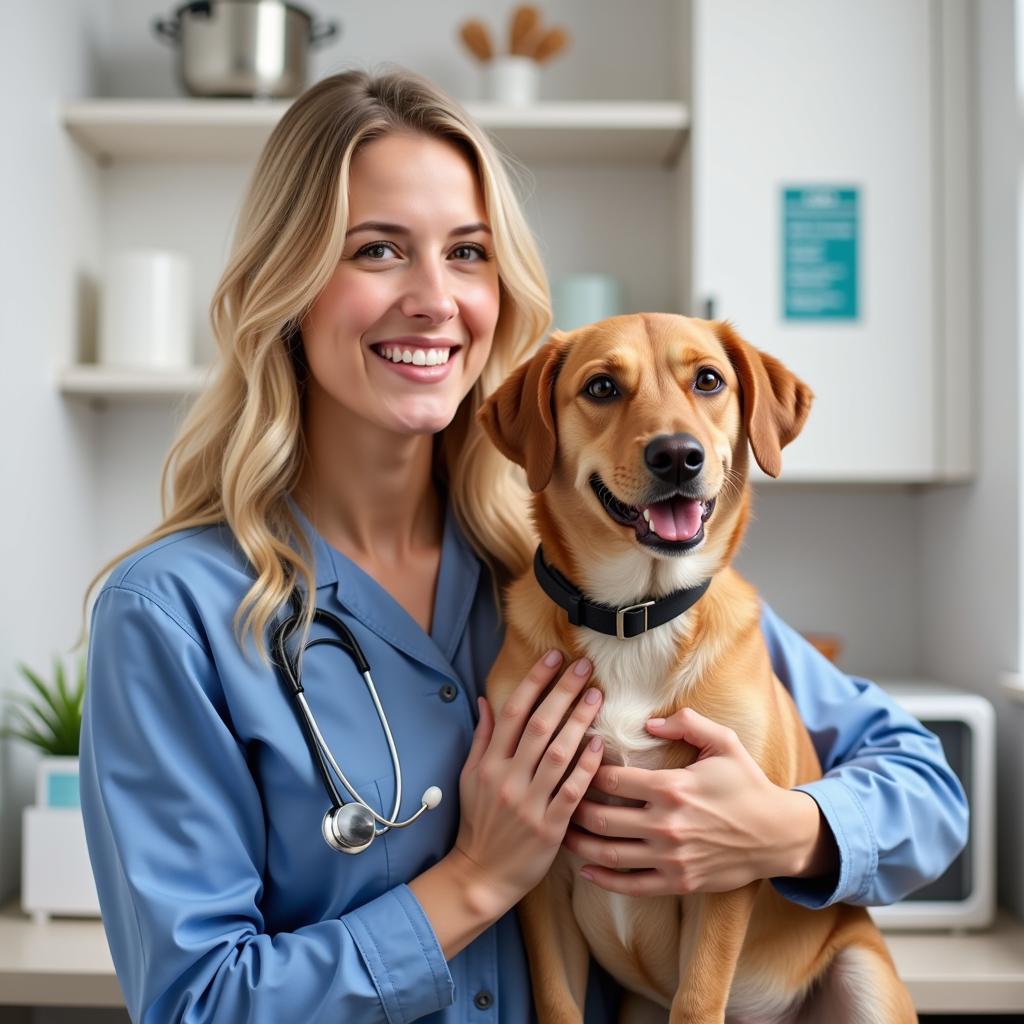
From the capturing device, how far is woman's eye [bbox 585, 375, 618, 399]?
4.03 ft

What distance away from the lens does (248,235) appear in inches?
50.7

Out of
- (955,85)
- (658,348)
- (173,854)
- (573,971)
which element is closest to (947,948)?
(573,971)

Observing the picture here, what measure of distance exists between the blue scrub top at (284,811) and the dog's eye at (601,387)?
1.03 feet

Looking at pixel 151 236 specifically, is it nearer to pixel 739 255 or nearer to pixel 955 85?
pixel 739 255

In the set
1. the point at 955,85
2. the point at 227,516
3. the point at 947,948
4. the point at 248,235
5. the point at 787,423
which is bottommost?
the point at 947,948

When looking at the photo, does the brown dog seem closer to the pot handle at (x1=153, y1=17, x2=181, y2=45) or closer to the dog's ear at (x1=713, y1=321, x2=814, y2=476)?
the dog's ear at (x1=713, y1=321, x2=814, y2=476)

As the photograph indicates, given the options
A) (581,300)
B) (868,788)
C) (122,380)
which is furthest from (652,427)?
(122,380)

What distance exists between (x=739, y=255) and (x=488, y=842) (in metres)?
1.56

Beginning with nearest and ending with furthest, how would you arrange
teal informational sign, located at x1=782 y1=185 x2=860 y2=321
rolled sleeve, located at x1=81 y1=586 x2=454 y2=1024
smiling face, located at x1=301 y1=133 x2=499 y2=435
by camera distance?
rolled sleeve, located at x1=81 y1=586 x2=454 y2=1024
smiling face, located at x1=301 y1=133 x2=499 y2=435
teal informational sign, located at x1=782 y1=185 x2=860 y2=321

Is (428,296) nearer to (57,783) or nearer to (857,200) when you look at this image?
(57,783)

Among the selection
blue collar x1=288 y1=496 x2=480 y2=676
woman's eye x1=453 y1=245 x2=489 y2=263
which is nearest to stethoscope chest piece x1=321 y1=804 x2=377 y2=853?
blue collar x1=288 y1=496 x2=480 y2=676

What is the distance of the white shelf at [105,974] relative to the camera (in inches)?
70.7

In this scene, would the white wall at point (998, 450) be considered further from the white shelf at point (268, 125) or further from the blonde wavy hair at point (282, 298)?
the blonde wavy hair at point (282, 298)

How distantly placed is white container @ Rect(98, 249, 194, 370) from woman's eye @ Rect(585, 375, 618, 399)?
141cm
